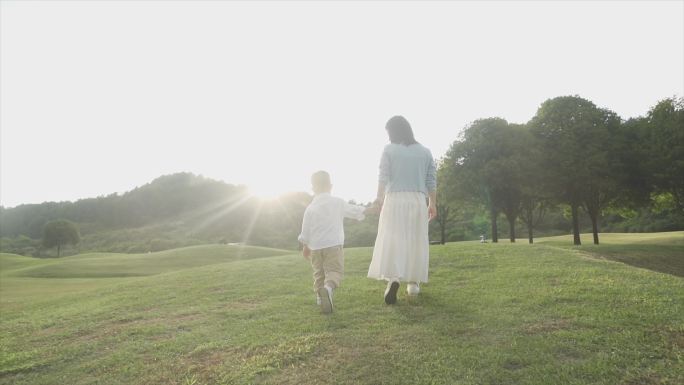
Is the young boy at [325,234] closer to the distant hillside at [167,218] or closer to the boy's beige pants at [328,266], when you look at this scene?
the boy's beige pants at [328,266]

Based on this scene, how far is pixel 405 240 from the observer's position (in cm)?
773

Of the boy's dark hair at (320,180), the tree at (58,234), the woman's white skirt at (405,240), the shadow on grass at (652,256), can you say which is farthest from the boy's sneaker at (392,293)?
the tree at (58,234)

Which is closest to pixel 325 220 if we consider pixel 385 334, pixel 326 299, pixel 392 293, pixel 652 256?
pixel 326 299

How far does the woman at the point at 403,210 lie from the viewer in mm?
7676

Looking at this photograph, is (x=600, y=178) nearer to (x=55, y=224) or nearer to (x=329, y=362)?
(x=329, y=362)

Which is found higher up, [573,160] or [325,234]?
[573,160]

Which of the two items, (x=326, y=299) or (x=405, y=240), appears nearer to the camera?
(x=326, y=299)

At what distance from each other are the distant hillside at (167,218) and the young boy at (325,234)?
64852 mm

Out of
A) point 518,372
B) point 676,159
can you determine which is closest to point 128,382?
point 518,372

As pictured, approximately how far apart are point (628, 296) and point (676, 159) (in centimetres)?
3016

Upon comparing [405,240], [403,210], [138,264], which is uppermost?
[403,210]

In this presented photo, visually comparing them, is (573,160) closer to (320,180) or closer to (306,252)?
(320,180)

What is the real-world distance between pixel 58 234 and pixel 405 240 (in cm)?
7829

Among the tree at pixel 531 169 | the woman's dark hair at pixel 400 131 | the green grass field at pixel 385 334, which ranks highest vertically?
the tree at pixel 531 169
